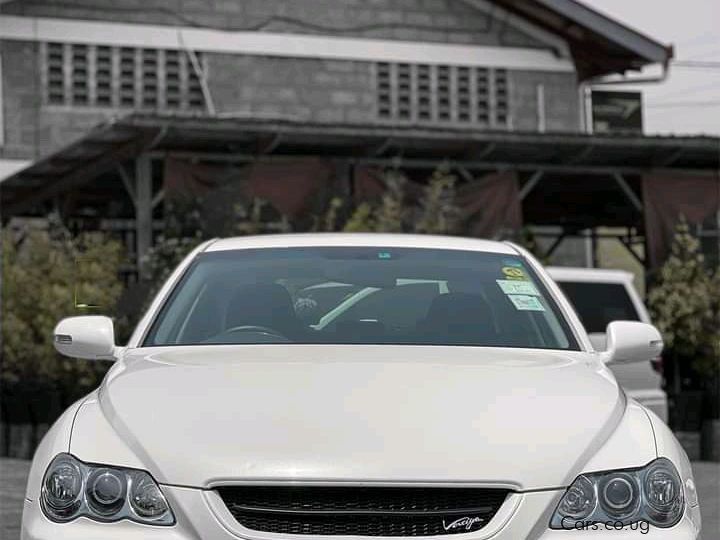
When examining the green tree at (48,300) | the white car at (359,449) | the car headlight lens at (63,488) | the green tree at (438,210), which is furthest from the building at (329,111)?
the car headlight lens at (63,488)

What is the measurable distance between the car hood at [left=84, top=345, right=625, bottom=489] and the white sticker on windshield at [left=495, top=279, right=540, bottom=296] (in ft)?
2.64

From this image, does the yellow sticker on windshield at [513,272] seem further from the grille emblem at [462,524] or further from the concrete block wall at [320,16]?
the concrete block wall at [320,16]

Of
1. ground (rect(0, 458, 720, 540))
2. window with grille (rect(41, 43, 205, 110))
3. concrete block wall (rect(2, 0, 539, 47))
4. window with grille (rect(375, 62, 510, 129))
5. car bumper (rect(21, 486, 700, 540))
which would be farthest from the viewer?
window with grille (rect(375, 62, 510, 129))

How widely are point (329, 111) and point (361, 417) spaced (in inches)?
745

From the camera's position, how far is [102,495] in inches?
150

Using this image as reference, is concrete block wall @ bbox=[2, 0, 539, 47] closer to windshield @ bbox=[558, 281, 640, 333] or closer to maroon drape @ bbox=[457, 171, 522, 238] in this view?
maroon drape @ bbox=[457, 171, 522, 238]

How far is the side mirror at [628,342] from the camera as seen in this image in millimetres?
5152

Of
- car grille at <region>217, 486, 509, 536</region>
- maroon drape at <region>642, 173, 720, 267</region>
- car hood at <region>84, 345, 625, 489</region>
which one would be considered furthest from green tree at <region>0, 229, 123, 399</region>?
car grille at <region>217, 486, 509, 536</region>

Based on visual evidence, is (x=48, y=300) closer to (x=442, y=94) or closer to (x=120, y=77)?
(x=120, y=77)

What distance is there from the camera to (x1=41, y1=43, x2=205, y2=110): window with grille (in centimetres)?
2105

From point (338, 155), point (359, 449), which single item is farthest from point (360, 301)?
point (338, 155)

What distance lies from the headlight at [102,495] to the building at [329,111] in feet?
39.5

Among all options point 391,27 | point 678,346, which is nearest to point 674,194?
point 678,346

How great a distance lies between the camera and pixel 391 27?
76.6 ft
